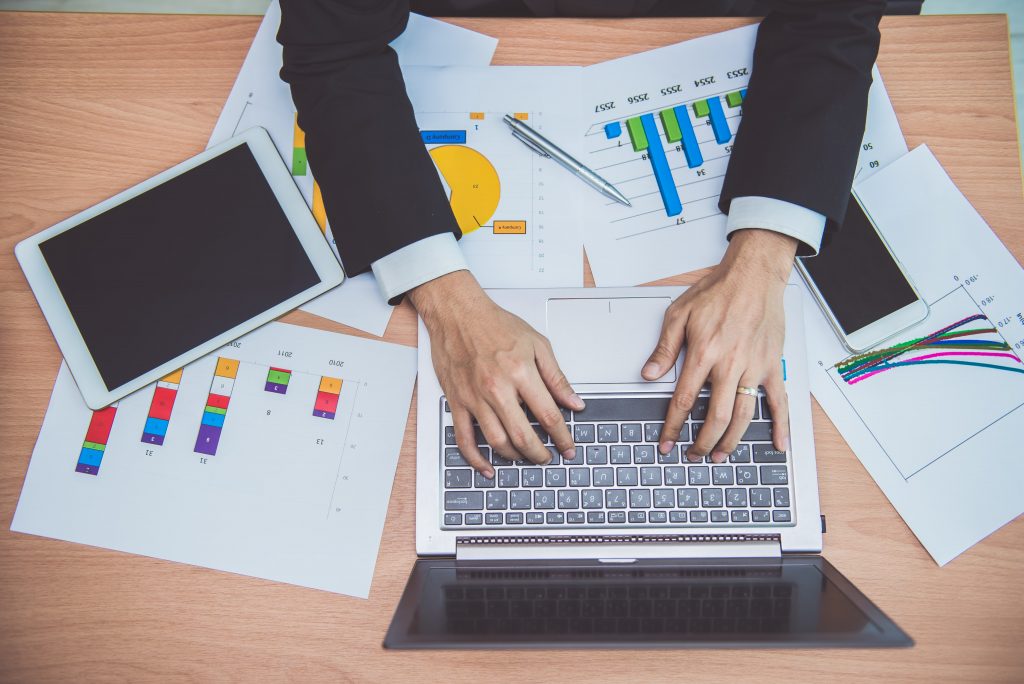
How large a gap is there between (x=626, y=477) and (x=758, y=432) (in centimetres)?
16

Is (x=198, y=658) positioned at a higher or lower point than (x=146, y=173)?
lower

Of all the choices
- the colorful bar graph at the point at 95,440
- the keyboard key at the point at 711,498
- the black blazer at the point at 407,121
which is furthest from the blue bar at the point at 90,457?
the keyboard key at the point at 711,498

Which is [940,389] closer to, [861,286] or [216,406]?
[861,286]

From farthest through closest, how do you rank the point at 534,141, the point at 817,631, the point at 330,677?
the point at 534,141
the point at 330,677
the point at 817,631

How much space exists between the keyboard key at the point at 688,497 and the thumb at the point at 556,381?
0.48 feet

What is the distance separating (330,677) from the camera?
0.73 metres

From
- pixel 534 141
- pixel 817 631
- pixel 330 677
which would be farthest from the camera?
pixel 534 141

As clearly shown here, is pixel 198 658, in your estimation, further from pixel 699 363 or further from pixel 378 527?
pixel 699 363

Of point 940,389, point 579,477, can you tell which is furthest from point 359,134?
point 940,389

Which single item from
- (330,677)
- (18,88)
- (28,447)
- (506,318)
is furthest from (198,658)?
(18,88)

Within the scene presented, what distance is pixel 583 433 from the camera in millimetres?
747

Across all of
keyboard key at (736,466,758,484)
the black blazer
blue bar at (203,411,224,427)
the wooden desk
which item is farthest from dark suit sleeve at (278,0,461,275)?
keyboard key at (736,466,758,484)

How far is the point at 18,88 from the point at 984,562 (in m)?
1.36

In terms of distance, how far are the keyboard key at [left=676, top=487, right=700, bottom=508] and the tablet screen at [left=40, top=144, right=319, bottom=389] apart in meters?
0.51
